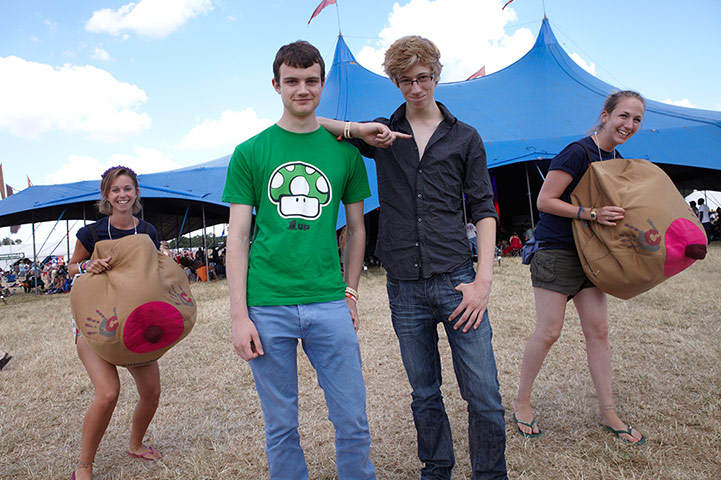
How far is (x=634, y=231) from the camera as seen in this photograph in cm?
209

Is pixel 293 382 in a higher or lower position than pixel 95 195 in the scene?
lower

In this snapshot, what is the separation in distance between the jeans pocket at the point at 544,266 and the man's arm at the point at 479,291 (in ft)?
2.54

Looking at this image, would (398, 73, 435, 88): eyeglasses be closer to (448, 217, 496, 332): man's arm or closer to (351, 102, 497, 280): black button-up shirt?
(351, 102, 497, 280): black button-up shirt

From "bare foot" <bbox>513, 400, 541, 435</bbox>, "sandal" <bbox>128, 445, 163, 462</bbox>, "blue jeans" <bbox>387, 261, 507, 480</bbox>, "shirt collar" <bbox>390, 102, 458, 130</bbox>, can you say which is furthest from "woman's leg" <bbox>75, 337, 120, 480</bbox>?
"bare foot" <bbox>513, 400, 541, 435</bbox>

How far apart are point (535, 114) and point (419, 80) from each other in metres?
12.2

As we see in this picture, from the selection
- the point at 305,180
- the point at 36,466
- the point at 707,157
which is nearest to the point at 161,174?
the point at 36,466

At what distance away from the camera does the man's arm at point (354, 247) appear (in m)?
1.77

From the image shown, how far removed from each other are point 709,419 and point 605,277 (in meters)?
1.05

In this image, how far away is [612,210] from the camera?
2.14 m

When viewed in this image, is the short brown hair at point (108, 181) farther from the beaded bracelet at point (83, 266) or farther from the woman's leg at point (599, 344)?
the woman's leg at point (599, 344)

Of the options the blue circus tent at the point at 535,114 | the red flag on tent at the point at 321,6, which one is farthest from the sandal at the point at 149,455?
the red flag on tent at the point at 321,6

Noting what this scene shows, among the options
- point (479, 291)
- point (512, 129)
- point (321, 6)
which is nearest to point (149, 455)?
point (479, 291)

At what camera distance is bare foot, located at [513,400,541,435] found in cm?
244

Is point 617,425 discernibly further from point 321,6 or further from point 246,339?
point 321,6
